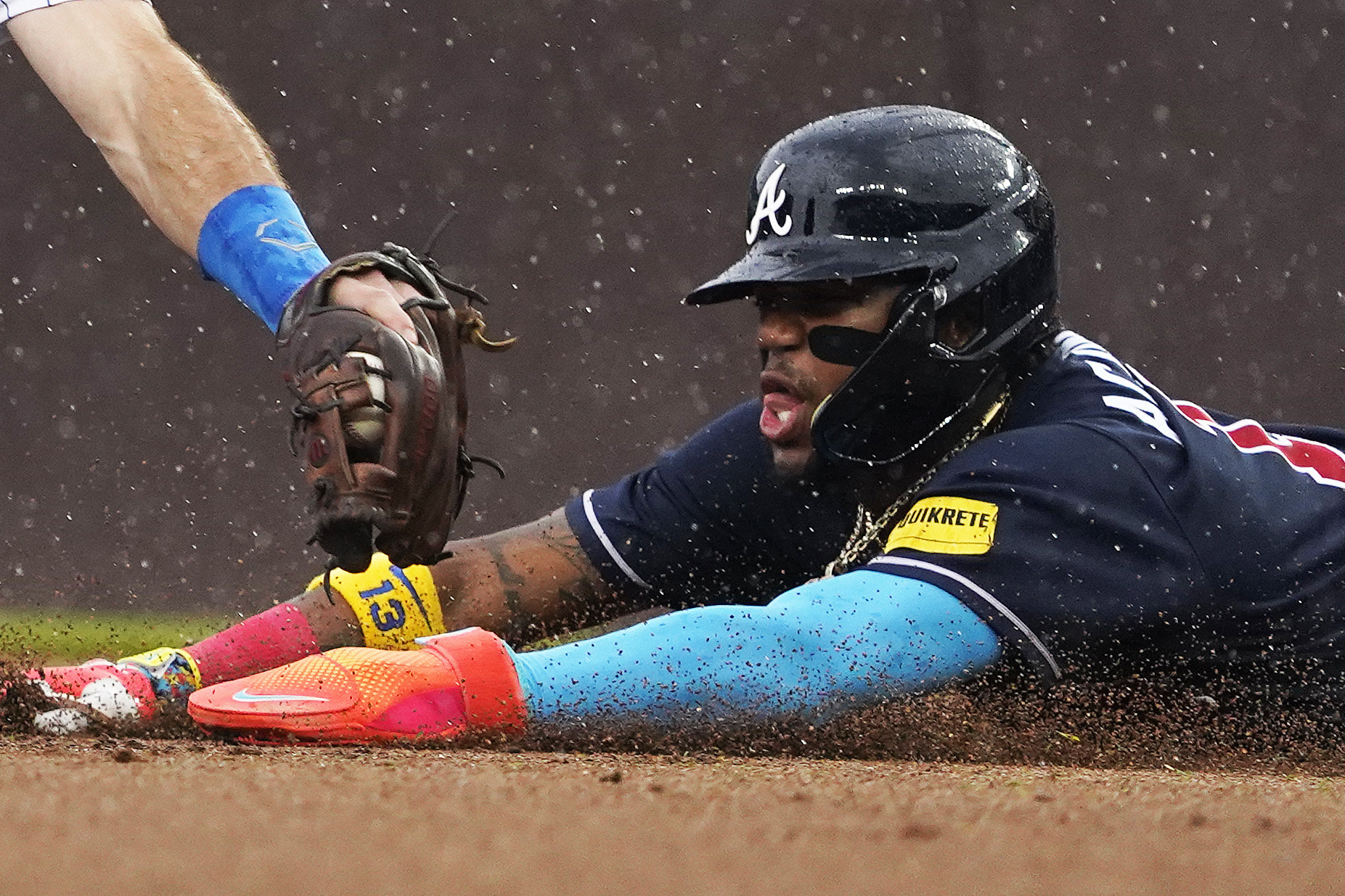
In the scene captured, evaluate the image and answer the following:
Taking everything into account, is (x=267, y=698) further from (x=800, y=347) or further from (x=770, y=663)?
(x=800, y=347)

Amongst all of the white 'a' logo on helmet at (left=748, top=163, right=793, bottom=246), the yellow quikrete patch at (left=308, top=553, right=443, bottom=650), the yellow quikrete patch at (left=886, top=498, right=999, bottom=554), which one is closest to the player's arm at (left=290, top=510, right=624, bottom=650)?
the yellow quikrete patch at (left=308, top=553, right=443, bottom=650)

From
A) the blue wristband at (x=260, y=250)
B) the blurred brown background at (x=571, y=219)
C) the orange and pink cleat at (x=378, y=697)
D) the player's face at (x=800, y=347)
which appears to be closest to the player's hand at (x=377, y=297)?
the blue wristband at (x=260, y=250)

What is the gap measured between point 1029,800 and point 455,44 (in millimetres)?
3934

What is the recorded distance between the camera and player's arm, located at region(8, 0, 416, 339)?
2781mm

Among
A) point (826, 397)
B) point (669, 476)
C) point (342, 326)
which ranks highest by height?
point (342, 326)

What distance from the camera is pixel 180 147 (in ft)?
9.75

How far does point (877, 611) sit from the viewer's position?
2443mm

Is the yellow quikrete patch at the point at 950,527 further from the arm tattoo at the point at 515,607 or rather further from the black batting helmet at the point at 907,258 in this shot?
the arm tattoo at the point at 515,607

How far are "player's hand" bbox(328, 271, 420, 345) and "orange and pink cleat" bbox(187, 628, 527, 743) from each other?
1.67 ft

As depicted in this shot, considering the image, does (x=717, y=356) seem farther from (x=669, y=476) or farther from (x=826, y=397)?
(x=826, y=397)

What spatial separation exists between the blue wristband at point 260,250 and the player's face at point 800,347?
30.7 inches

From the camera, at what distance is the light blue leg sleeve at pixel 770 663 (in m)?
2.43

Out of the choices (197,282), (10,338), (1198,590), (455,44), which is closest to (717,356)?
(455,44)

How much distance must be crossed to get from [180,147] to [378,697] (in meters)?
1.18
